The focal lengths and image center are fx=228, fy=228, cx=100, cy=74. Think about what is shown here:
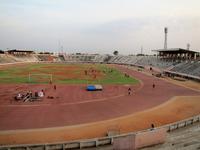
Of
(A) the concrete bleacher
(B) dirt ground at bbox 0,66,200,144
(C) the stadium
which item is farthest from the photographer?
(A) the concrete bleacher

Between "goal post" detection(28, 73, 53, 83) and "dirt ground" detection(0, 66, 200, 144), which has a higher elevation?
"goal post" detection(28, 73, 53, 83)

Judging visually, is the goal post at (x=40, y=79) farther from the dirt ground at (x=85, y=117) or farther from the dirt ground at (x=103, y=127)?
the dirt ground at (x=103, y=127)

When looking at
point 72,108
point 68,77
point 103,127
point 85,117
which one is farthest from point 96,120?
point 68,77

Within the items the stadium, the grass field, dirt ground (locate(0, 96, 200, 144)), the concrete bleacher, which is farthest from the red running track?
the concrete bleacher

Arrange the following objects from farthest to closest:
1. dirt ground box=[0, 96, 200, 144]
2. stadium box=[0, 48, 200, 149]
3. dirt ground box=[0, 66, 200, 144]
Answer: dirt ground box=[0, 66, 200, 144] → dirt ground box=[0, 96, 200, 144] → stadium box=[0, 48, 200, 149]

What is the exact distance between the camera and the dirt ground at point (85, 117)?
20.0 m

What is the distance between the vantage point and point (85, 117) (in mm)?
24516

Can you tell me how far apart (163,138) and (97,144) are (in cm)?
464

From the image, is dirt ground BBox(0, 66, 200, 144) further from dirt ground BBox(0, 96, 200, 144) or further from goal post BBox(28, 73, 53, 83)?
goal post BBox(28, 73, 53, 83)

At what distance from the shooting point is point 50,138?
754 inches

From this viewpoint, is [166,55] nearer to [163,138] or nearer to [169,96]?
[169,96]

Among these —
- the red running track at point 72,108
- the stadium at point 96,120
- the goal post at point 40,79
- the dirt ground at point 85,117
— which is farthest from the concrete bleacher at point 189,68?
the goal post at point 40,79

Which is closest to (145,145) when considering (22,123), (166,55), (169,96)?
(22,123)

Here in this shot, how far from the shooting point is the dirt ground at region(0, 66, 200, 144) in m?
20.0
